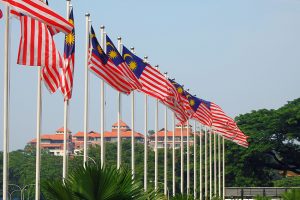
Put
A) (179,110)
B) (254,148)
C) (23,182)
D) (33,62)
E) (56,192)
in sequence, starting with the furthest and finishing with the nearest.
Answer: (23,182) → (254,148) → (179,110) → (33,62) → (56,192)

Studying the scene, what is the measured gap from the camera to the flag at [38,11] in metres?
24.9

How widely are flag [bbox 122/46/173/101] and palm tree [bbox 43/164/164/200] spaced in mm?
21175

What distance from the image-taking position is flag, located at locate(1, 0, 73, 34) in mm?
24938

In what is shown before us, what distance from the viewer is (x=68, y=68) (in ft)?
99.9

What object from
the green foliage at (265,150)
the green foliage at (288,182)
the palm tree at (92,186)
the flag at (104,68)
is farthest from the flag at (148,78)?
the green foliage at (288,182)

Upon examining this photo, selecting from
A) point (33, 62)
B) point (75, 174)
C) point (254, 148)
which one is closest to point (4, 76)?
point (33, 62)

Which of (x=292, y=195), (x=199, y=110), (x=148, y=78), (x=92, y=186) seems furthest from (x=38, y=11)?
(x=199, y=110)

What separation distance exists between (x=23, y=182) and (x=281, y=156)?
4507cm

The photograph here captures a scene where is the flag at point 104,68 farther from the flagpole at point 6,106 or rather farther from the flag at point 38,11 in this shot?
the flag at point 38,11

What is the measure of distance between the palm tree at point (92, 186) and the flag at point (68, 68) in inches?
393

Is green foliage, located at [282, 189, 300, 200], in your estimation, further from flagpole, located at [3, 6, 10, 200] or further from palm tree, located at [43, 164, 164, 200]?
palm tree, located at [43, 164, 164, 200]

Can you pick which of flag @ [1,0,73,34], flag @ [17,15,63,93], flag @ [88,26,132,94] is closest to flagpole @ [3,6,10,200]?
flag @ [17,15,63,93]

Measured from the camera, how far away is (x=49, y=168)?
138000 millimetres

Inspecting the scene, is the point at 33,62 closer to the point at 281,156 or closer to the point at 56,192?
the point at 56,192
